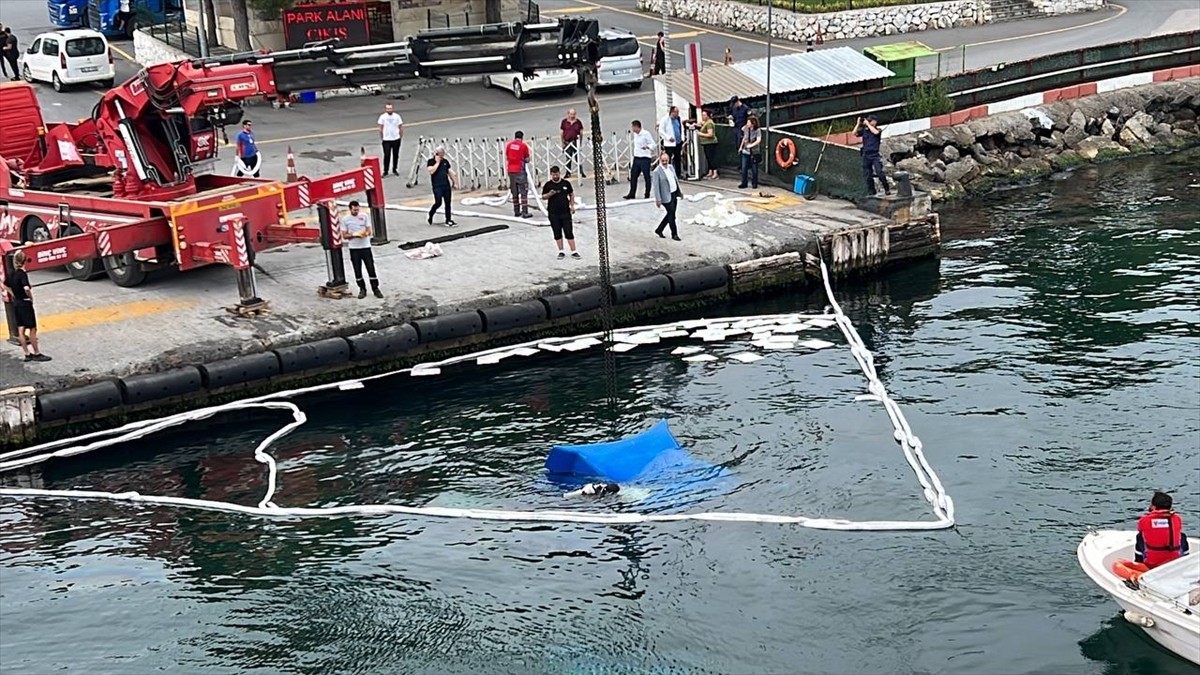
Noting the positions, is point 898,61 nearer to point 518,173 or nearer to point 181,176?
point 518,173

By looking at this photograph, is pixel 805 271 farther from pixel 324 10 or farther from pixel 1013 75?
pixel 324 10

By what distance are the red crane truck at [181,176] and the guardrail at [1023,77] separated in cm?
1219

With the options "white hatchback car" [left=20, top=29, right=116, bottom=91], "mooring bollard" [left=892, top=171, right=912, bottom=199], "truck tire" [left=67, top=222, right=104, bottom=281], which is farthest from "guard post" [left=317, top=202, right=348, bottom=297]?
"white hatchback car" [left=20, top=29, right=116, bottom=91]

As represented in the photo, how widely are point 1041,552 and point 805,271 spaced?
39.5ft

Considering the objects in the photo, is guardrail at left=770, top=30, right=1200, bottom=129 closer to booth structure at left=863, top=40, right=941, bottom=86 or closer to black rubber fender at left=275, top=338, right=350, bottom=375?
booth structure at left=863, top=40, right=941, bottom=86

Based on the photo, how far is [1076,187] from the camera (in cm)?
3744

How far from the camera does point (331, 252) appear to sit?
26203mm

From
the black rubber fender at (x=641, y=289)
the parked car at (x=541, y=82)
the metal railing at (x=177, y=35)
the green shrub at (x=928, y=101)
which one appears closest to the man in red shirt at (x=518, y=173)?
the black rubber fender at (x=641, y=289)

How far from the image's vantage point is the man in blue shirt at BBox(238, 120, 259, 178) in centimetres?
3269

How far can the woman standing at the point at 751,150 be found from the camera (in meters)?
32.5

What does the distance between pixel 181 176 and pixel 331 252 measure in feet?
12.3

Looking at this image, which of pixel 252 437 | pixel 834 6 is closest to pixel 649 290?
pixel 252 437

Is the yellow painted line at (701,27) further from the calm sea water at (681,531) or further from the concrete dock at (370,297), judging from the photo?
the calm sea water at (681,531)

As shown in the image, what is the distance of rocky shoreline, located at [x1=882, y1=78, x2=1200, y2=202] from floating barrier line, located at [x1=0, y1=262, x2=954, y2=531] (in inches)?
436
